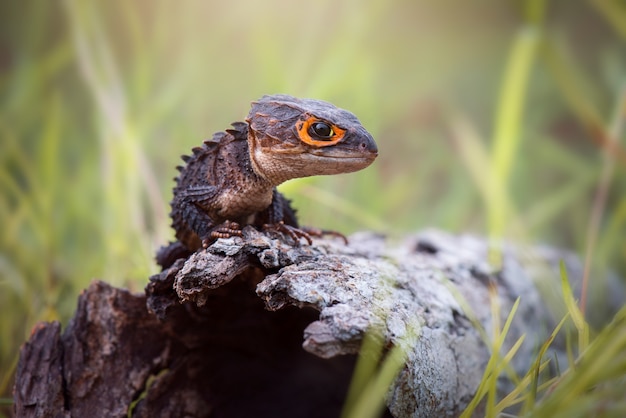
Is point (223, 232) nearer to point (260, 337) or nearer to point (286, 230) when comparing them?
point (286, 230)

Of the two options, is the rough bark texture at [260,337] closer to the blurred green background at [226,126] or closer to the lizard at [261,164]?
the lizard at [261,164]

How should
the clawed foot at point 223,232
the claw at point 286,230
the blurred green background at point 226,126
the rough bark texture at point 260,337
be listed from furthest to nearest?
the blurred green background at point 226,126, the claw at point 286,230, the clawed foot at point 223,232, the rough bark texture at point 260,337

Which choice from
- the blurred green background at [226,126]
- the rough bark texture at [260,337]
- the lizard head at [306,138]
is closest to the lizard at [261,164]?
the lizard head at [306,138]

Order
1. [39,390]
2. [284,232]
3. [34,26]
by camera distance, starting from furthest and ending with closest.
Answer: [34,26]
[284,232]
[39,390]

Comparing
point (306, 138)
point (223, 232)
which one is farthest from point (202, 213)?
point (306, 138)

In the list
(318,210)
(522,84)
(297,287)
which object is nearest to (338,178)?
(318,210)

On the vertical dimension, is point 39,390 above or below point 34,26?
below

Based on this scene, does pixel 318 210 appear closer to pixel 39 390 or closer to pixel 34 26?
pixel 39 390
